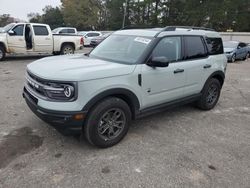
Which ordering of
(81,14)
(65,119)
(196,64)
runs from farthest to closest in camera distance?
1. (81,14)
2. (196,64)
3. (65,119)

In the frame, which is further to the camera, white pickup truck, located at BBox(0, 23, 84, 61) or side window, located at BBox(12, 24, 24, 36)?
side window, located at BBox(12, 24, 24, 36)

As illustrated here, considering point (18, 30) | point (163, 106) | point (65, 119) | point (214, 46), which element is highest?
point (18, 30)

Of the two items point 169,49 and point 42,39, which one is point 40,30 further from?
point 169,49

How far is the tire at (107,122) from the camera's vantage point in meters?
3.40

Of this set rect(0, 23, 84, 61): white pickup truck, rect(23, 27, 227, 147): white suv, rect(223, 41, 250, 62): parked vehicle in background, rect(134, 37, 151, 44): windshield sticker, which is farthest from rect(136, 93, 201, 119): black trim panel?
rect(223, 41, 250, 62): parked vehicle in background

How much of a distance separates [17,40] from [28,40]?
0.53 m

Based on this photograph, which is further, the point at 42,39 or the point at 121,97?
the point at 42,39

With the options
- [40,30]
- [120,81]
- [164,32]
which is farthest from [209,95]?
[40,30]

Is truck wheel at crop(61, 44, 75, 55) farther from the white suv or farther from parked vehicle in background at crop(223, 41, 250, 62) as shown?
parked vehicle in background at crop(223, 41, 250, 62)

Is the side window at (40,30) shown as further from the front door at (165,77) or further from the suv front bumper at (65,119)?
the suv front bumper at (65,119)

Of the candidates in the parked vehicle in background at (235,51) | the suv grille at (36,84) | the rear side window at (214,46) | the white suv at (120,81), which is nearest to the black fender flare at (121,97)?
the white suv at (120,81)

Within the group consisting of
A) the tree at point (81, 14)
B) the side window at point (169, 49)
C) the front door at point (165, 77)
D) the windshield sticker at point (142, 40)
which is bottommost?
the front door at point (165, 77)

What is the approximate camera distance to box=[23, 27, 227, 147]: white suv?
10.5 ft

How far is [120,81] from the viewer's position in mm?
3549
